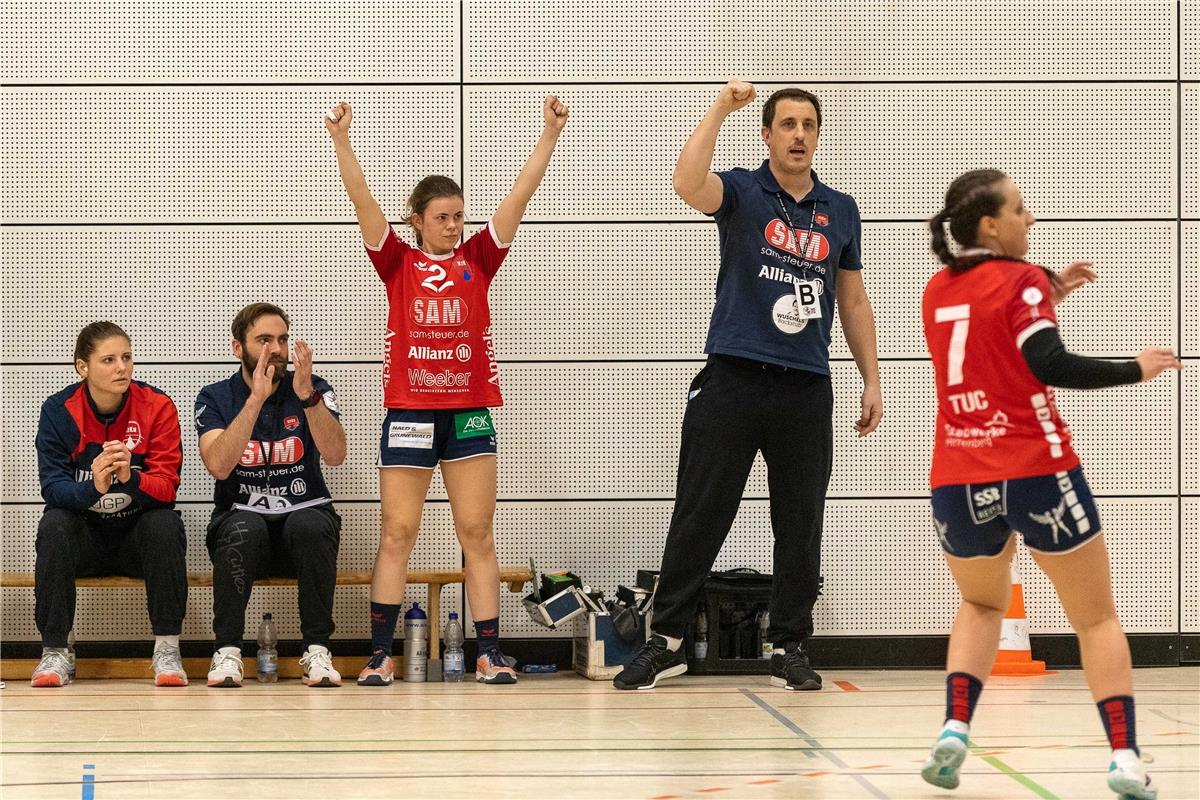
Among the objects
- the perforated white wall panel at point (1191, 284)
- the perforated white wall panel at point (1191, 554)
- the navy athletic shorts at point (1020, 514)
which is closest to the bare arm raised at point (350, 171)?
the navy athletic shorts at point (1020, 514)

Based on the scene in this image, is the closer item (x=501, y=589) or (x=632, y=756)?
(x=632, y=756)

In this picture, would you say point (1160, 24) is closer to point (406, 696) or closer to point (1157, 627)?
point (1157, 627)

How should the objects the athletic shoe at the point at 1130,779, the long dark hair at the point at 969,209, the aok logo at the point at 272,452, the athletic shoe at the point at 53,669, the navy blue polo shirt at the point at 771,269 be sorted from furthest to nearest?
the aok logo at the point at 272,452, the athletic shoe at the point at 53,669, the navy blue polo shirt at the point at 771,269, the long dark hair at the point at 969,209, the athletic shoe at the point at 1130,779

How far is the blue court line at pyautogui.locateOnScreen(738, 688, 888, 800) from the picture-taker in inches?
121

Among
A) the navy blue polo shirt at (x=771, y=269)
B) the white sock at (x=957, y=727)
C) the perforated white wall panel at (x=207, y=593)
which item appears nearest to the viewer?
the white sock at (x=957, y=727)

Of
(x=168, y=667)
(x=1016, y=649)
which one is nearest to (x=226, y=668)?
(x=168, y=667)

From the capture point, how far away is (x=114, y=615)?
17.5 feet

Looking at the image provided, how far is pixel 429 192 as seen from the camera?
492cm

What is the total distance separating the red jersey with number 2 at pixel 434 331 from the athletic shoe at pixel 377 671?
0.89 metres

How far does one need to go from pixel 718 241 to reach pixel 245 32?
2026mm

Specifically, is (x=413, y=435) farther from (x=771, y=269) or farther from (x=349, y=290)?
(x=771, y=269)

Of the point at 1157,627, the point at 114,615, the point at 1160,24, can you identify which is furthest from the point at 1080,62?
the point at 114,615

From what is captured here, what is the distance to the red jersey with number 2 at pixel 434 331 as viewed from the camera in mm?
4887

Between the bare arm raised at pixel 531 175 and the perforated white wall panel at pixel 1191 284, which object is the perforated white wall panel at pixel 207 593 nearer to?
the bare arm raised at pixel 531 175
